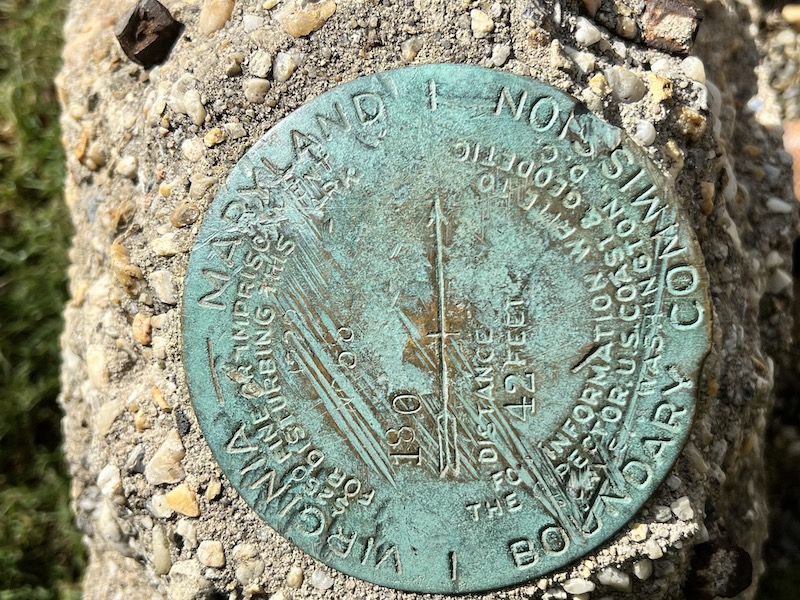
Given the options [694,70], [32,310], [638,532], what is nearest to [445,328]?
[638,532]

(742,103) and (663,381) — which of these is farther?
(742,103)

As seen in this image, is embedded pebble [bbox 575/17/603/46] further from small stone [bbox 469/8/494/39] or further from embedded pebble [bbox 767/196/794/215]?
embedded pebble [bbox 767/196/794/215]

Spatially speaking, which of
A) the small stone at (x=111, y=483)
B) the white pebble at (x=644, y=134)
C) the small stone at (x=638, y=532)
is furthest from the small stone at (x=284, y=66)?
the small stone at (x=638, y=532)

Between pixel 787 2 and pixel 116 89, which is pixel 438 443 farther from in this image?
pixel 787 2

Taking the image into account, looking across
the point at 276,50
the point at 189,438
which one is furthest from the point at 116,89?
the point at 189,438

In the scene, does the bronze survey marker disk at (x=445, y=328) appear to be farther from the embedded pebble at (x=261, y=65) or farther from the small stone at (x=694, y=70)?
the small stone at (x=694, y=70)

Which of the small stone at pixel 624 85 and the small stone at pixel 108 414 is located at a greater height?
the small stone at pixel 624 85
